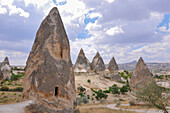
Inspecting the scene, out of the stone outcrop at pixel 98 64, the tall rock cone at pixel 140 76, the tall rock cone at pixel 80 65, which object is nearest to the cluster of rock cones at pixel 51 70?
the tall rock cone at pixel 140 76

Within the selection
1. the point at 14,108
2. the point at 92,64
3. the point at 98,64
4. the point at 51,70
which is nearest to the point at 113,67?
the point at 98,64

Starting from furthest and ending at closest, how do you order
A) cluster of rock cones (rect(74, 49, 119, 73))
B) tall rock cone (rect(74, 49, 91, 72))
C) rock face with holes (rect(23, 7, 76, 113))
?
cluster of rock cones (rect(74, 49, 119, 73))
tall rock cone (rect(74, 49, 91, 72))
rock face with holes (rect(23, 7, 76, 113))

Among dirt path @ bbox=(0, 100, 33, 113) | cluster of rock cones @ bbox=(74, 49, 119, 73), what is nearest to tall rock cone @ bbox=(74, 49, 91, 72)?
cluster of rock cones @ bbox=(74, 49, 119, 73)

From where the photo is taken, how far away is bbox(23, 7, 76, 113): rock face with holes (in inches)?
273

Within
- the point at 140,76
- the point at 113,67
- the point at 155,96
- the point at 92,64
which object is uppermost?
the point at 92,64

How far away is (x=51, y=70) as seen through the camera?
720 centimetres

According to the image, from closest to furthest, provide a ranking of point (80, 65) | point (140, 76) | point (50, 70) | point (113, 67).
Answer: point (50, 70), point (140, 76), point (80, 65), point (113, 67)

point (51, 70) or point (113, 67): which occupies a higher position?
point (113, 67)

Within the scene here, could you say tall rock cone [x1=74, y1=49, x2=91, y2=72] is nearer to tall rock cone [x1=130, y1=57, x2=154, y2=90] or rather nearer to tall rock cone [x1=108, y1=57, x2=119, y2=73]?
tall rock cone [x1=108, y1=57, x2=119, y2=73]

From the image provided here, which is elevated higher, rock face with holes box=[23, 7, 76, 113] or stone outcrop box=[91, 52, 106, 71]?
stone outcrop box=[91, 52, 106, 71]

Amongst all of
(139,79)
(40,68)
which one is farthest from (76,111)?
(139,79)

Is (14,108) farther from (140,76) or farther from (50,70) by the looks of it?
(140,76)

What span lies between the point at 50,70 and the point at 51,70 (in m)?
0.05

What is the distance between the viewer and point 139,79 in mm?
16453
